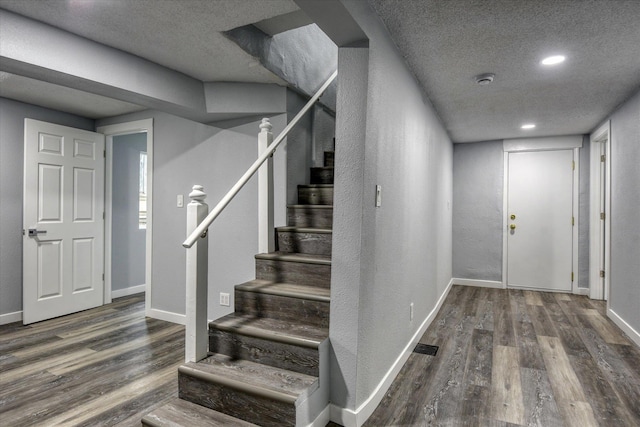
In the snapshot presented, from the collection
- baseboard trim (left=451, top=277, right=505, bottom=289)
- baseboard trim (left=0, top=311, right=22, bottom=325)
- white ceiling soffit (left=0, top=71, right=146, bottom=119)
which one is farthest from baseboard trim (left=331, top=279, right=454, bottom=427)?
baseboard trim (left=0, top=311, right=22, bottom=325)

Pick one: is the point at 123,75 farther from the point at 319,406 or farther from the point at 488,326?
the point at 488,326

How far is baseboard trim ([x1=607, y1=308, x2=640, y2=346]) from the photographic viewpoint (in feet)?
9.84

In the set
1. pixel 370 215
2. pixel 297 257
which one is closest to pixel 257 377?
pixel 297 257

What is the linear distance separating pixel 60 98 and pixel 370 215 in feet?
11.0

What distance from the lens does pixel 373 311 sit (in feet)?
6.64

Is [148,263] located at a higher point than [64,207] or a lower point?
lower

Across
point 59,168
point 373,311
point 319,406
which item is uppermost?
point 59,168

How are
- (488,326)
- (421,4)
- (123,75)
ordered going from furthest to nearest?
(488,326), (123,75), (421,4)

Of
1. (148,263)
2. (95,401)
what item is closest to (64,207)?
(148,263)

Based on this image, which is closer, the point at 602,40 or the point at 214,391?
the point at 214,391

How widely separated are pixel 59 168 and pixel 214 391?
10.7 ft

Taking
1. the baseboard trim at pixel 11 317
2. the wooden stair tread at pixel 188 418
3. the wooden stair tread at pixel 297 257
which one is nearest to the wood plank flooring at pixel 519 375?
the wooden stair tread at pixel 188 418

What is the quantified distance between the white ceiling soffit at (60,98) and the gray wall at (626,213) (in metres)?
4.52

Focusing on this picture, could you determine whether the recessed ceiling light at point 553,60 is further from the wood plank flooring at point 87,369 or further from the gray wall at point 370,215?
the wood plank flooring at point 87,369
